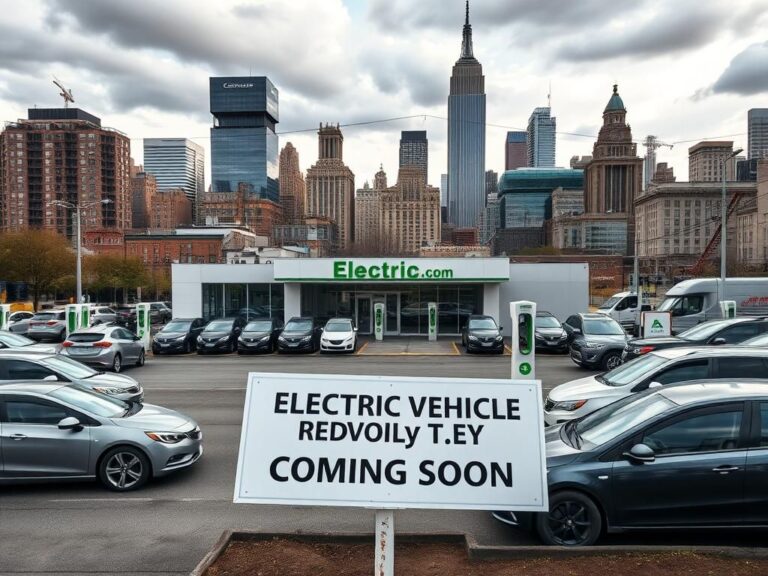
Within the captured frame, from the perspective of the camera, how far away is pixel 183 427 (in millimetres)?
7918

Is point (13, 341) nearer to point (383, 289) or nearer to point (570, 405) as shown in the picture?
point (570, 405)

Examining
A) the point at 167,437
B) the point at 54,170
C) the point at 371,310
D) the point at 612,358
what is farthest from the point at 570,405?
the point at 54,170

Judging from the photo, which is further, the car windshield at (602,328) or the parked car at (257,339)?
the parked car at (257,339)

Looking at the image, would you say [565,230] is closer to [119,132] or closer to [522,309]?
[119,132]

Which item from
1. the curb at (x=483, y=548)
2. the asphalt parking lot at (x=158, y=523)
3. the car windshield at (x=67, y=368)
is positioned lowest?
the asphalt parking lot at (x=158, y=523)

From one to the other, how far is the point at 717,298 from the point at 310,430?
2699 centimetres

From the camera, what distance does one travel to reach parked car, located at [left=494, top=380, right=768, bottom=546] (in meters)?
5.23

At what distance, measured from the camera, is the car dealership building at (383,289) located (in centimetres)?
2908

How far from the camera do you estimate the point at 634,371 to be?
9555 mm

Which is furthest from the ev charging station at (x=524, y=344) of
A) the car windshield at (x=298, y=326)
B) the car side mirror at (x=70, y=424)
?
the car windshield at (x=298, y=326)

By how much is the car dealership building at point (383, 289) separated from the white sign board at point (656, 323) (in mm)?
8739

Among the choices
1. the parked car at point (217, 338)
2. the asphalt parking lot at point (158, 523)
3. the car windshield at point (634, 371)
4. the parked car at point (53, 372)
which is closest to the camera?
the asphalt parking lot at point (158, 523)

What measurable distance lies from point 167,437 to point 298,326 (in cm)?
1753

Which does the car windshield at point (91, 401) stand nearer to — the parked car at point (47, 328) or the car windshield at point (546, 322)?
the car windshield at point (546, 322)
